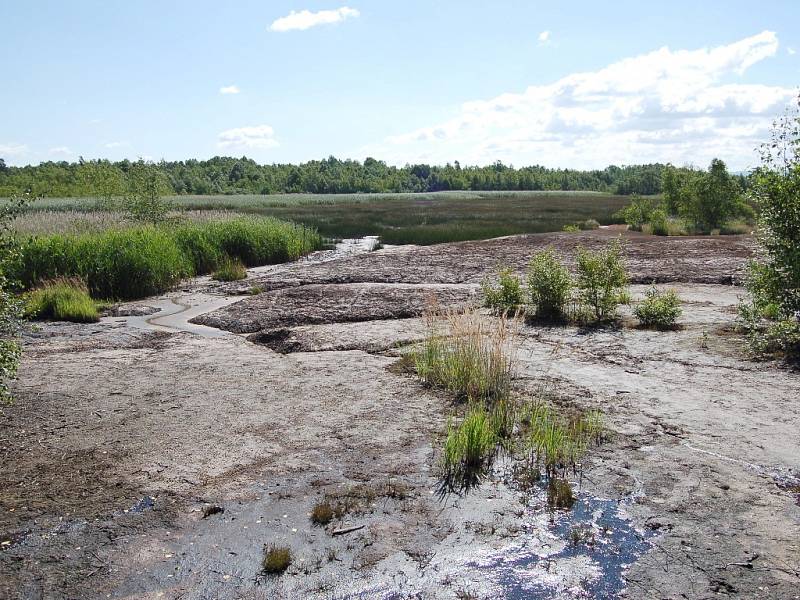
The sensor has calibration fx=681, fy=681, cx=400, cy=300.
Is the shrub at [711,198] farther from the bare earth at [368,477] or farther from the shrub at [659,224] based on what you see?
the bare earth at [368,477]

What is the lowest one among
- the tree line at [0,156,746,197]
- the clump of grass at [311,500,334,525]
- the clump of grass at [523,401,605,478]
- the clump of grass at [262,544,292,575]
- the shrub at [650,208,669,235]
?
the clump of grass at [262,544,292,575]

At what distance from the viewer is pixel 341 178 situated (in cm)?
13738

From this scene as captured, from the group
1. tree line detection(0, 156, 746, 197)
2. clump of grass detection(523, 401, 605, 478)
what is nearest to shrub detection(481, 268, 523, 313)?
clump of grass detection(523, 401, 605, 478)

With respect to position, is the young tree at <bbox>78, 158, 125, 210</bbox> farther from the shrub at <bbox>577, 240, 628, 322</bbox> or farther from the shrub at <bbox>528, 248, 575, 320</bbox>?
the shrub at <bbox>577, 240, 628, 322</bbox>

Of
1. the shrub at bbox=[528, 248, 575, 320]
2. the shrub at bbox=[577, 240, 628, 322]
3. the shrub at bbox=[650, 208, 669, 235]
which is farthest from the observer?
the shrub at bbox=[650, 208, 669, 235]

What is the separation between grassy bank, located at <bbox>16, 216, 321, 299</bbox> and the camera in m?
17.6

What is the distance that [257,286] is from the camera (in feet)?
57.9

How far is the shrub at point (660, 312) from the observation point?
1148 centimetres

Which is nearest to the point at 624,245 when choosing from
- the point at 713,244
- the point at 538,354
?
the point at 713,244

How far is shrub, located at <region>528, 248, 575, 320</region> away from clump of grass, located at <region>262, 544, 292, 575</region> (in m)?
8.35

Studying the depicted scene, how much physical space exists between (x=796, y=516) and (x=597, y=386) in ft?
11.3

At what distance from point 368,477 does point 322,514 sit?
0.80 meters

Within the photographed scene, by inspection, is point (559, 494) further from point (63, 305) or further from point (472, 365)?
point (63, 305)

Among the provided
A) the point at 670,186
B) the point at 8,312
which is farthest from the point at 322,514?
the point at 670,186
